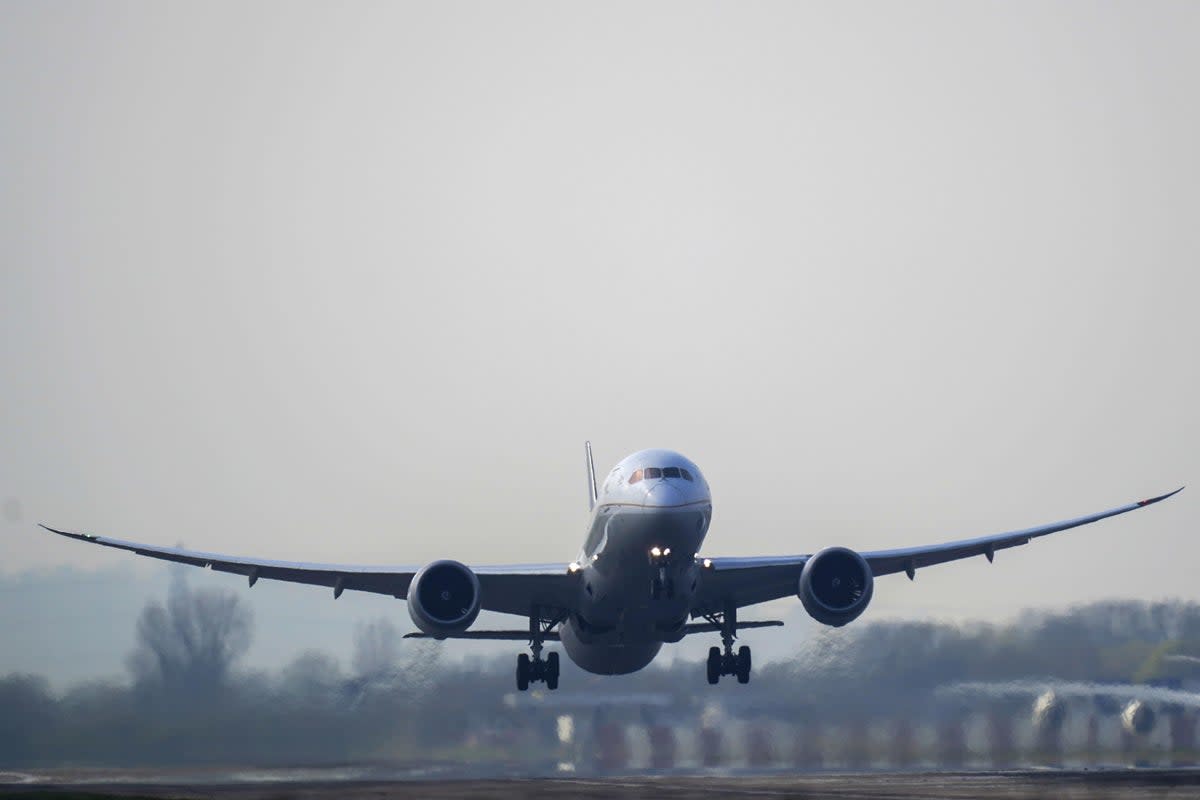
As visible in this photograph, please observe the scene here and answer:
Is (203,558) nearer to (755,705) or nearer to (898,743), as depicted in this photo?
(755,705)

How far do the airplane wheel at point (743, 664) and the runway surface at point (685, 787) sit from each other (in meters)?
2.83

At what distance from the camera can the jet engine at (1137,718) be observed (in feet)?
155

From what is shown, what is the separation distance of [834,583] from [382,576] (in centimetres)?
1234

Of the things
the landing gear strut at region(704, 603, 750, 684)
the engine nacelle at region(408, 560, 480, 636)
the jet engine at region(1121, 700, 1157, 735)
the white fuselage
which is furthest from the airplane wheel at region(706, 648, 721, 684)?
the jet engine at region(1121, 700, 1157, 735)

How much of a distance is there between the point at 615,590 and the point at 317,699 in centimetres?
1033

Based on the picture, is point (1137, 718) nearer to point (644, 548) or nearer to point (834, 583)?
point (834, 583)

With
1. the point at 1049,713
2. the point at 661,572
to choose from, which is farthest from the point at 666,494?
the point at 1049,713

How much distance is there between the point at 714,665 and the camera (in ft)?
169

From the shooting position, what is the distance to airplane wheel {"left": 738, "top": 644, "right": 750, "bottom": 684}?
2023 inches

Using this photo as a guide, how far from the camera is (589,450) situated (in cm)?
6066

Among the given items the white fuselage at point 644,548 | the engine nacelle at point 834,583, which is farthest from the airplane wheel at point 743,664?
the engine nacelle at point 834,583

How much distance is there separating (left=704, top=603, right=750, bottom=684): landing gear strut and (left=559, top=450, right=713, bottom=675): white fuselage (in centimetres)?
233

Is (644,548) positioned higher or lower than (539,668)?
higher

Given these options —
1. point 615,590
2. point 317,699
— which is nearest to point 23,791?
point 317,699
